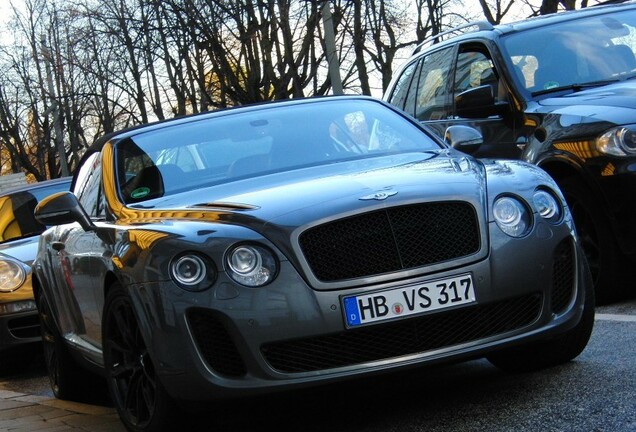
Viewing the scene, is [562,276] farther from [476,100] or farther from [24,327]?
[24,327]

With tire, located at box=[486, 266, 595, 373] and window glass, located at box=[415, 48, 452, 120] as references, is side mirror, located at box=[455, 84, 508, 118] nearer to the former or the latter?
window glass, located at box=[415, 48, 452, 120]

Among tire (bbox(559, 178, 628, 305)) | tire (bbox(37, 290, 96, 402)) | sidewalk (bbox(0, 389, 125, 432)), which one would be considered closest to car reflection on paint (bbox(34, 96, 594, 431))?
sidewalk (bbox(0, 389, 125, 432))

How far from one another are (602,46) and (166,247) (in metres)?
4.71

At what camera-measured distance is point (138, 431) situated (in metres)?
4.95

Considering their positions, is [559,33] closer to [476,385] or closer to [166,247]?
[476,385]

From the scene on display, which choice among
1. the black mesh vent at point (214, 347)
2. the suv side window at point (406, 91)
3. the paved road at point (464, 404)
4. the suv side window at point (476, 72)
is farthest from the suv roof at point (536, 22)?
the black mesh vent at point (214, 347)

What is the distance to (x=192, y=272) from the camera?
451 centimetres

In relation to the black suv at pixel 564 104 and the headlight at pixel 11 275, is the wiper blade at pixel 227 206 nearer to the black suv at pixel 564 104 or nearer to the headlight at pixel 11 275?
the black suv at pixel 564 104

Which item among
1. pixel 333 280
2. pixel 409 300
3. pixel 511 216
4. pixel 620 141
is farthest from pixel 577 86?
pixel 333 280

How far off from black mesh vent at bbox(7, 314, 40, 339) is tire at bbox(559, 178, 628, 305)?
4.46m

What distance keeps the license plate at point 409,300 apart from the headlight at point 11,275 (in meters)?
5.76

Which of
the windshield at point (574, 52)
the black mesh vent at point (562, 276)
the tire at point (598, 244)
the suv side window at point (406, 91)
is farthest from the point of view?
A: the suv side window at point (406, 91)

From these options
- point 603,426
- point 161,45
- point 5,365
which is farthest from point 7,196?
point 161,45

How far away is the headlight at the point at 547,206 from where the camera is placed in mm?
4922
